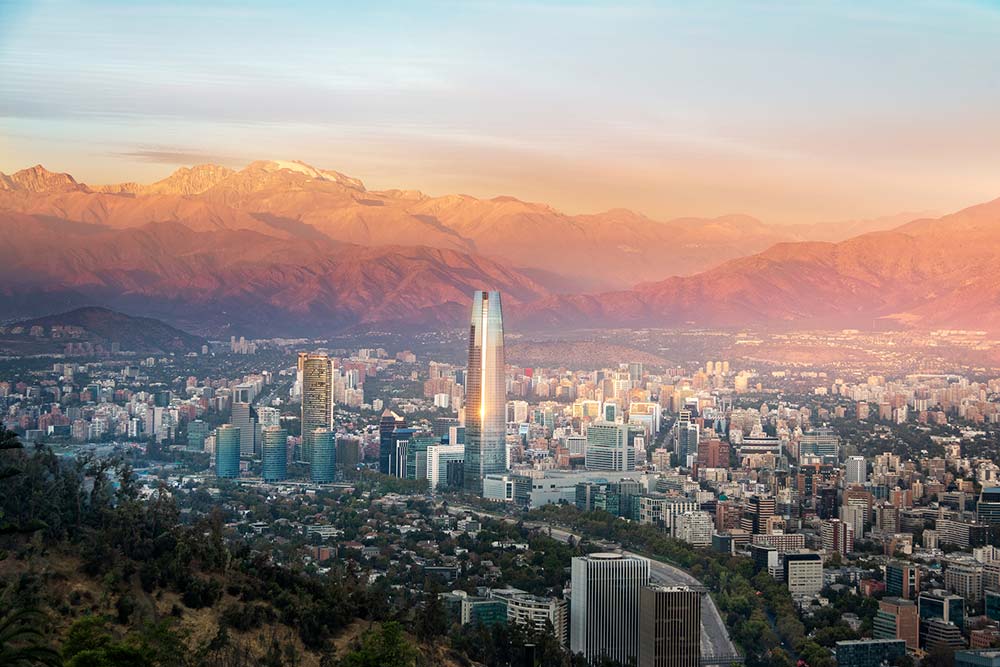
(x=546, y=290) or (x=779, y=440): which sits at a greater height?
(x=546, y=290)

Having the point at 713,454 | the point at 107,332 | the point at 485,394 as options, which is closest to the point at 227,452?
the point at 485,394

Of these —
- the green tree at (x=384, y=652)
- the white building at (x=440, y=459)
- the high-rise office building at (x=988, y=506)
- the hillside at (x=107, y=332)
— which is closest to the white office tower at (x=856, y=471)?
the high-rise office building at (x=988, y=506)

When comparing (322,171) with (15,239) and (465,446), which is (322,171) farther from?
(465,446)

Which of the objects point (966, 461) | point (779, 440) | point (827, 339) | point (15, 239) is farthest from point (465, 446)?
point (827, 339)

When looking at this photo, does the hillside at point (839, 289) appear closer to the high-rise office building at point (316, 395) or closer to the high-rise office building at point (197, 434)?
the high-rise office building at point (316, 395)

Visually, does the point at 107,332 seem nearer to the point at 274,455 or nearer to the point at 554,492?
the point at 274,455
